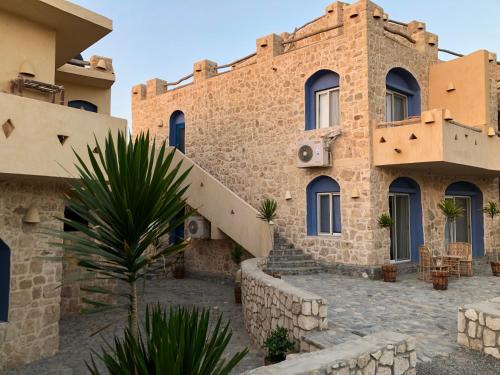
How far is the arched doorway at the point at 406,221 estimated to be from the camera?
40.4 ft

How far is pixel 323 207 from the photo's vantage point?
1252 centimetres

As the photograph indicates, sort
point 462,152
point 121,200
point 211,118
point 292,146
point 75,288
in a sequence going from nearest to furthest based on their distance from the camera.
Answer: point 121,200 → point 75,288 → point 462,152 → point 292,146 → point 211,118

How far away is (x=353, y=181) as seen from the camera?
37.4 ft

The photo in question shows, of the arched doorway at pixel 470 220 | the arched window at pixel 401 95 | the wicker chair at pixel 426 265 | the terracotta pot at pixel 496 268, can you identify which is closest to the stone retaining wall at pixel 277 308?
the wicker chair at pixel 426 265

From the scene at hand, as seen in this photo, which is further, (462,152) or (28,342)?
(462,152)

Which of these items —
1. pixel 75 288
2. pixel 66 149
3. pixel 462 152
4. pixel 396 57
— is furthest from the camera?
pixel 396 57

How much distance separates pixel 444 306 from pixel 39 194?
813 centimetres

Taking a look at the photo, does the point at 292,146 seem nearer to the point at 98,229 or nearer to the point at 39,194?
the point at 39,194

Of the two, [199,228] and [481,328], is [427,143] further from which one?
[199,228]

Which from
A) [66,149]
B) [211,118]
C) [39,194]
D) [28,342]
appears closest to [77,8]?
[66,149]

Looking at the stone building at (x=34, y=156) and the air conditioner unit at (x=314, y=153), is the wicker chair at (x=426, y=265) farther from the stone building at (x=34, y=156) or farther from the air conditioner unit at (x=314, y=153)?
the stone building at (x=34, y=156)

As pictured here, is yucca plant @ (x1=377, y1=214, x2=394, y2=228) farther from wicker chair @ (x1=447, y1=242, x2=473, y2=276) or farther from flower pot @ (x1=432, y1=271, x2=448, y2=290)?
wicker chair @ (x1=447, y1=242, x2=473, y2=276)

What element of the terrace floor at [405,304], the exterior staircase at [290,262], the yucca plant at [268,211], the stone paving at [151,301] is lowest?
the stone paving at [151,301]

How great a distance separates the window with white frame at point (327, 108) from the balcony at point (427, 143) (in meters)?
1.60
